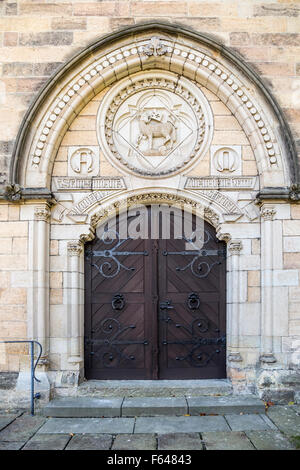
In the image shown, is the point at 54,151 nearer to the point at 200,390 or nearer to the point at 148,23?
the point at 148,23

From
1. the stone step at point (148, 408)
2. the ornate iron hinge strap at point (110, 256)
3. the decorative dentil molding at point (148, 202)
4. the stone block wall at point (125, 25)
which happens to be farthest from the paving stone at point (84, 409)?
the stone block wall at point (125, 25)

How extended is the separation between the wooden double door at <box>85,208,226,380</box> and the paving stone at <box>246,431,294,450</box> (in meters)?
1.40

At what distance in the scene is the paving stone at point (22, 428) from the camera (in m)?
4.22

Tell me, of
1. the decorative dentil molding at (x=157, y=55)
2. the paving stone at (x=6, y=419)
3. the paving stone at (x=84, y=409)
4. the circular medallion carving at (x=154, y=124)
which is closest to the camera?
the paving stone at (x=6, y=419)

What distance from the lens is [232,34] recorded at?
552 cm

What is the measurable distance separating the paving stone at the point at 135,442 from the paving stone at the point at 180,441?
0.27 feet

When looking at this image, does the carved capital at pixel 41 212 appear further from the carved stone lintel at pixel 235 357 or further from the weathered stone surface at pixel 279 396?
the weathered stone surface at pixel 279 396

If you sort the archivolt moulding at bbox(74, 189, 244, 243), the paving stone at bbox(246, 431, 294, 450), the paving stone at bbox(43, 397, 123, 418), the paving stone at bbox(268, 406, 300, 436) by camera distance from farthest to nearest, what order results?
the archivolt moulding at bbox(74, 189, 244, 243)
the paving stone at bbox(43, 397, 123, 418)
the paving stone at bbox(268, 406, 300, 436)
the paving stone at bbox(246, 431, 294, 450)

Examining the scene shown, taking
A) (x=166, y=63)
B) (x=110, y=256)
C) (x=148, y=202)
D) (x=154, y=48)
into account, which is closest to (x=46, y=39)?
(x=154, y=48)

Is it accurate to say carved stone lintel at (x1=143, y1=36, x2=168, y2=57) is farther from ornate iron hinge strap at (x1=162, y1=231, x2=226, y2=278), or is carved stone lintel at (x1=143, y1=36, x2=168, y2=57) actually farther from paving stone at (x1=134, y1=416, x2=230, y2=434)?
paving stone at (x1=134, y1=416, x2=230, y2=434)

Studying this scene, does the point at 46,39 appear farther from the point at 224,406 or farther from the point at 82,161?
the point at 224,406

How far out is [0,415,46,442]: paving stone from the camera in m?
4.22

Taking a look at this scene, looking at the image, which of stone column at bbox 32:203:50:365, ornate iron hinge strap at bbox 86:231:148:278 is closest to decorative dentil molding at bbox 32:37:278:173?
stone column at bbox 32:203:50:365

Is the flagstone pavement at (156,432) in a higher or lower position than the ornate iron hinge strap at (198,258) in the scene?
lower
